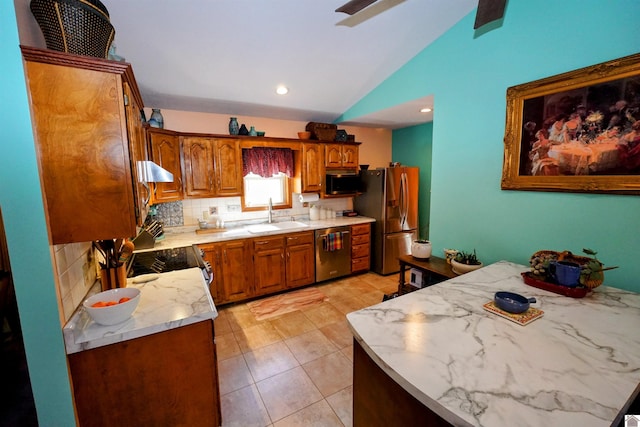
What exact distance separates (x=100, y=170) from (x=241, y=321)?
225cm

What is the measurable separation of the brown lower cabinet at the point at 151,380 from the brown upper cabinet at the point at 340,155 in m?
3.07

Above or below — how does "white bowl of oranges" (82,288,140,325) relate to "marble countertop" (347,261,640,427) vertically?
above

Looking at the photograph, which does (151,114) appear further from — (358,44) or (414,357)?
(414,357)

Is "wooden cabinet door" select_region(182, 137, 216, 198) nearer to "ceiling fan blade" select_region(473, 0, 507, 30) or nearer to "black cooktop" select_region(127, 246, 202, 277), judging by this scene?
"black cooktop" select_region(127, 246, 202, 277)

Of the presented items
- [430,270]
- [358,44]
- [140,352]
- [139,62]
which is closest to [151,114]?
[139,62]

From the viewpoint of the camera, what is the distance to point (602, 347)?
993 mm

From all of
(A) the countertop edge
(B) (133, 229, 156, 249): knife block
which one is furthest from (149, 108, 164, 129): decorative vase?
(A) the countertop edge

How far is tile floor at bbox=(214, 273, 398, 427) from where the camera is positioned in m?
1.80

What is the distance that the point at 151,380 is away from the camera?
4.40ft

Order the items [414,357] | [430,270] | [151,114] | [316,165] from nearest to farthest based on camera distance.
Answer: [414,357]
[430,270]
[151,114]
[316,165]

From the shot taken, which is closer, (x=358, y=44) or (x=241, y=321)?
(x=358, y=44)

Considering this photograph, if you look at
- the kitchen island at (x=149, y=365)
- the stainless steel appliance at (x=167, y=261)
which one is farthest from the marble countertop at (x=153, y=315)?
the stainless steel appliance at (x=167, y=261)

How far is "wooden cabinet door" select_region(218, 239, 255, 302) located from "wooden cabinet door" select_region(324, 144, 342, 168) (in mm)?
1712

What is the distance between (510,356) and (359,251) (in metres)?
3.19
